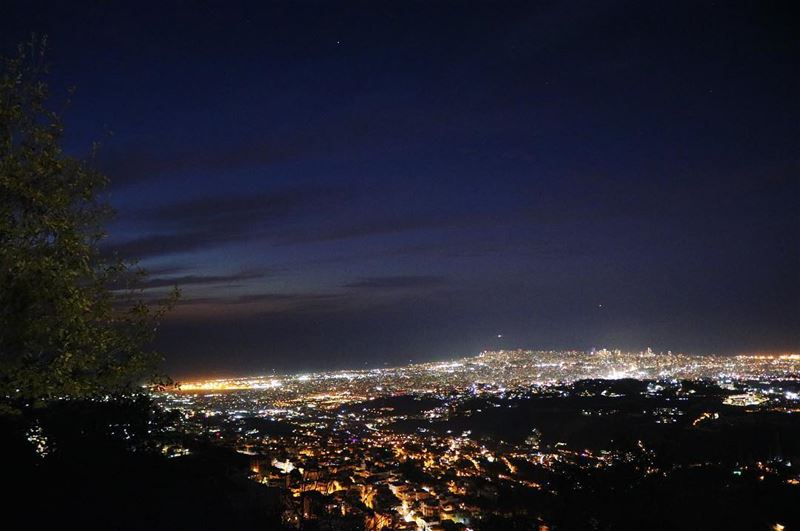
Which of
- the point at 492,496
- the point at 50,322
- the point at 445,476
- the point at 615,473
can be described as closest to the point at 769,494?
the point at 615,473

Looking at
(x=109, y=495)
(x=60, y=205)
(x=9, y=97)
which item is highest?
(x=9, y=97)

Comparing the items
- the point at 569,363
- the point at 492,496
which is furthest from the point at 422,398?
the point at 569,363

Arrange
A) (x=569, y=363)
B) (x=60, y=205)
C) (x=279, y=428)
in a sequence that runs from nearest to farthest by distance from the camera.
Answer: (x=60, y=205) → (x=279, y=428) → (x=569, y=363)

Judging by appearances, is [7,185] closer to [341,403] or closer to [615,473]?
[615,473]

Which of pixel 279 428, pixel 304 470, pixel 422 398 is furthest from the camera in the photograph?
pixel 422 398

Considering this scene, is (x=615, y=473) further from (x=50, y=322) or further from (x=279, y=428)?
(x=279, y=428)

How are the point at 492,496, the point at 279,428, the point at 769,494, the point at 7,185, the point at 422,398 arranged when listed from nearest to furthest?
1. the point at 7,185
2. the point at 769,494
3. the point at 492,496
4. the point at 279,428
5. the point at 422,398

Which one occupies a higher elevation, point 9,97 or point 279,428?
point 9,97

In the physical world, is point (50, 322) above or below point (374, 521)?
above

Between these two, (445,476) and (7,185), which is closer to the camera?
(7,185)
